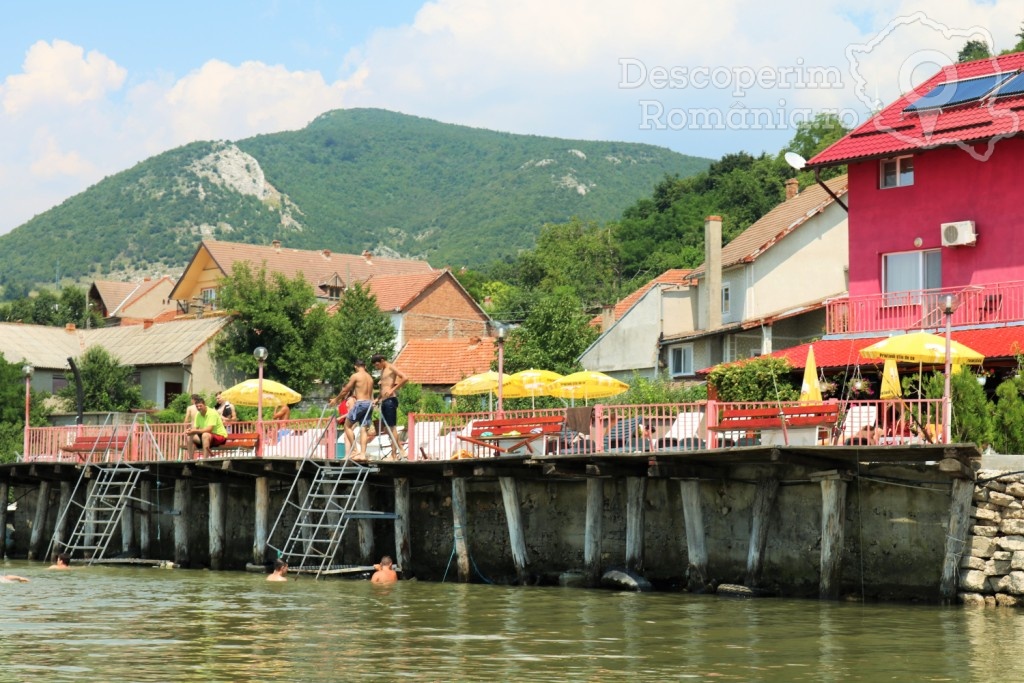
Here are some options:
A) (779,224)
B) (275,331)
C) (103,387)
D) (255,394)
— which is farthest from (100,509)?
(275,331)

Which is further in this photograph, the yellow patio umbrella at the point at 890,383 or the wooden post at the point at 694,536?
the yellow patio umbrella at the point at 890,383

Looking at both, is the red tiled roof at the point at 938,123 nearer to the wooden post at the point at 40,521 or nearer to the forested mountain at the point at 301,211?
the wooden post at the point at 40,521

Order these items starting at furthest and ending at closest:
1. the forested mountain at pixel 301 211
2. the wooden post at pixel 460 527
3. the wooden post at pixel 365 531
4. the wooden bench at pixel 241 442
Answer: the forested mountain at pixel 301 211 → the wooden bench at pixel 241 442 → the wooden post at pixel 365 531 → the wooden post at pixel 460 527

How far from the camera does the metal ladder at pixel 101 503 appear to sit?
3192 centimetres

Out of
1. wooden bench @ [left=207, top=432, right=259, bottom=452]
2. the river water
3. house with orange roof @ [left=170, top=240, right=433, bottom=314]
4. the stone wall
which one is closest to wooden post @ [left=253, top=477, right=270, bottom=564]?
wooden bench @ [left=207, top=432, right=259, bottom=452]

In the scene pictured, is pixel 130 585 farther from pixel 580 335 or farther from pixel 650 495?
pixel 580 335

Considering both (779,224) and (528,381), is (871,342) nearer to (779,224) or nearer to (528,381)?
(528,381)

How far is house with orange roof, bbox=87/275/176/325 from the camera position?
103312 millimetres

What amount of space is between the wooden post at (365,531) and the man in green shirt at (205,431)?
397 cm

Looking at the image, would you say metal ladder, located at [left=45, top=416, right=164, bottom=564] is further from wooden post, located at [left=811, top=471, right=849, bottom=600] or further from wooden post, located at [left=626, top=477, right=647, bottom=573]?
wooden post, located at [left=811, top=471, right=849, bottom=600]

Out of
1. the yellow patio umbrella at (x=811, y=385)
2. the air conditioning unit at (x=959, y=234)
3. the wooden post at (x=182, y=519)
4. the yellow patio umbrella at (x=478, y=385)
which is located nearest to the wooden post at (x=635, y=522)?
the yellow patio umbrella at (x=811, y=385)

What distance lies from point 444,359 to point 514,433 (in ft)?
139

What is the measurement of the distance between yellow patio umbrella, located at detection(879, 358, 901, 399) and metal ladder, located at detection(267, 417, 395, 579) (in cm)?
913

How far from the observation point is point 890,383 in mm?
24938
